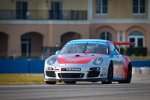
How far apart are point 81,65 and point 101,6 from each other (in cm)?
5108

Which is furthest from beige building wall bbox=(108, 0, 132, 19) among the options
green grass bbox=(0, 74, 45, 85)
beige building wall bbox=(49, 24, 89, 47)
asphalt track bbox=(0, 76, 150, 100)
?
asphalt track bbox=(0, 76, 150, 100)

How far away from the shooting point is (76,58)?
19.8 meters

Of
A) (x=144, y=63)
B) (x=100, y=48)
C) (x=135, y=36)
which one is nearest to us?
(x=100, y=48)

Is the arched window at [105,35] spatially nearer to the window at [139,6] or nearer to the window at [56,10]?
the window at [139,6]

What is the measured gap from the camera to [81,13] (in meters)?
67.3

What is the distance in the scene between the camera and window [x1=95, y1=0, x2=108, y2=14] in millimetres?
69938

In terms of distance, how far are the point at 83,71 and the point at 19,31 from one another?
46448mm

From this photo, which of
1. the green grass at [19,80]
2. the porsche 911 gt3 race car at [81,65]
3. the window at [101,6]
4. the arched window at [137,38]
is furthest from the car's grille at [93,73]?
the arched window at [137,38]

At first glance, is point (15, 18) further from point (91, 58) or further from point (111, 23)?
point (91, 58)

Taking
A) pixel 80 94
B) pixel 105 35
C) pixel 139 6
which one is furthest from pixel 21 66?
pixel 139 6

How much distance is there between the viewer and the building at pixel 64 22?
6569 centimetres

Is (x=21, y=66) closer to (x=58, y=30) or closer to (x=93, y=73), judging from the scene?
(x=58, y=30)

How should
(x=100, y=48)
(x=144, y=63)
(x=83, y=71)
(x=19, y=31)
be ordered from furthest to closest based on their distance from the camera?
(x=19, y=31), (x=144, y=63), (x=100, y=48), (x=83, y=71)

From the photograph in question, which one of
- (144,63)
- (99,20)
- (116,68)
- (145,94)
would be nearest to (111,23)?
(99,20)
